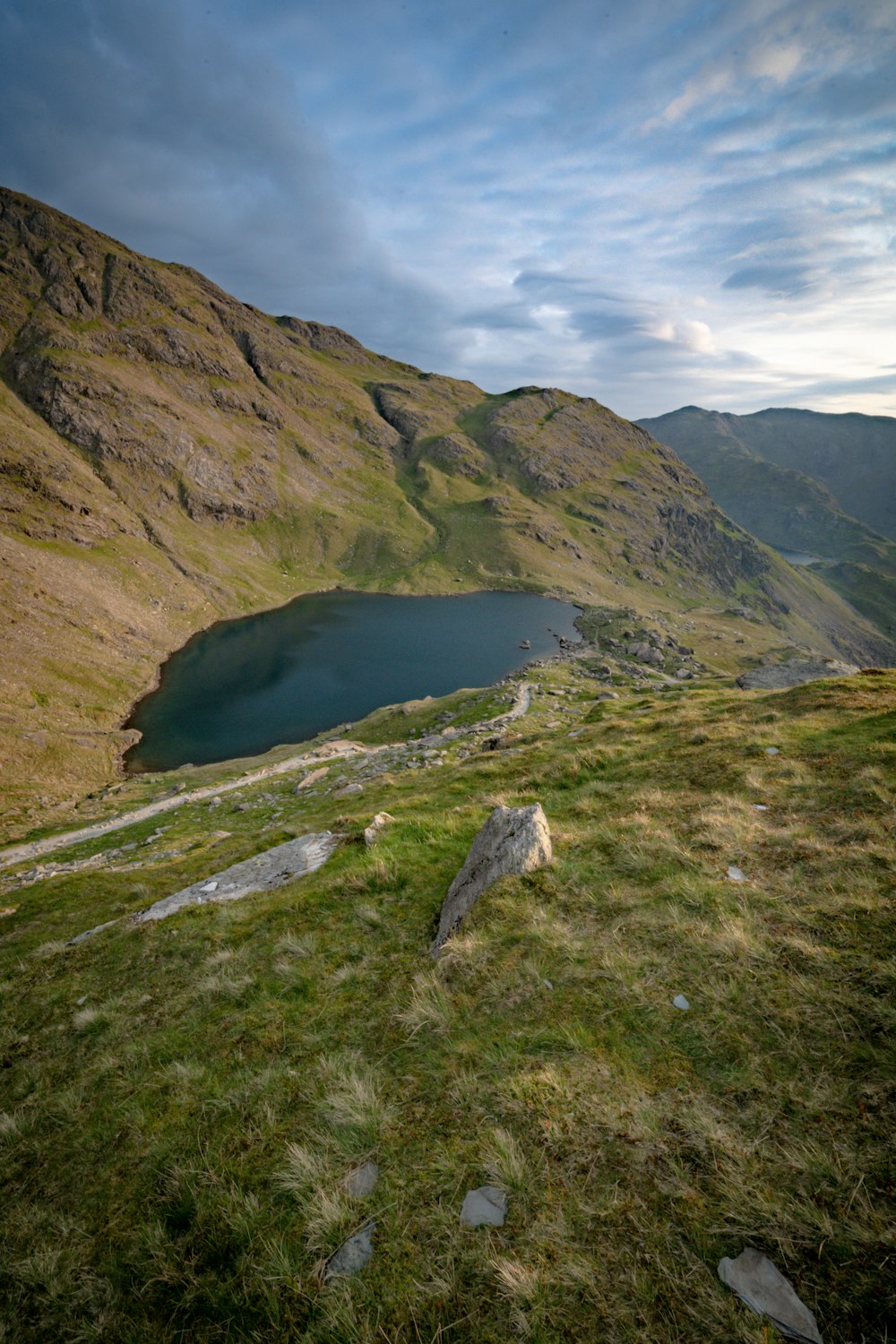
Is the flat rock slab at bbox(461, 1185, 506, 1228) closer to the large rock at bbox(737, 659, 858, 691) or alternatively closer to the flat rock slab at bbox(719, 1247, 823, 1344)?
the flat rock slab at bbox(719, 1247, 823, 1344)

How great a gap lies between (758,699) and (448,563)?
17936 cm

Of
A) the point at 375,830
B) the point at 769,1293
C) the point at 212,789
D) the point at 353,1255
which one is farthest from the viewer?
the point at 212,789

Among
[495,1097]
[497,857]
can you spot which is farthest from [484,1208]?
[497,857]

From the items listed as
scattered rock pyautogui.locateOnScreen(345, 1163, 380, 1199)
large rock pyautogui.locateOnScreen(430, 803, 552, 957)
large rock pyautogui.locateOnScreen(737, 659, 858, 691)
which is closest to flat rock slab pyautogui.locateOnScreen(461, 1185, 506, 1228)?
scattered rock pyautogui.locateOnScreen(345, 1163, 380, 1199)

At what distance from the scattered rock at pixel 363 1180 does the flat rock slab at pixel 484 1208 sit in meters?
0.93

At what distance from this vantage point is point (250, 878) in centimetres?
1415

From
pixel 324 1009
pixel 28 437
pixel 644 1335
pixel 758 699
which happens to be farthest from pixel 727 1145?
pixel 28 437

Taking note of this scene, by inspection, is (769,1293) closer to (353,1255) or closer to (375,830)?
(353,1255)

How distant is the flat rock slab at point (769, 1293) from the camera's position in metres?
3.13

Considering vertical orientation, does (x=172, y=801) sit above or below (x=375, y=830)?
below

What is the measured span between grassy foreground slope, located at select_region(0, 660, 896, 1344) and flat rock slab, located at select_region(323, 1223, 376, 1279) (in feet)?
0.30

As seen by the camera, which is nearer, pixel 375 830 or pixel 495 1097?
pixel 495 1097

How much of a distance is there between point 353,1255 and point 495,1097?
1.74 m

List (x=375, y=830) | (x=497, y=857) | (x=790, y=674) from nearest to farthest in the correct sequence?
(x=497, y=857) < (x=375, y=830) < (x=790, y=674)
